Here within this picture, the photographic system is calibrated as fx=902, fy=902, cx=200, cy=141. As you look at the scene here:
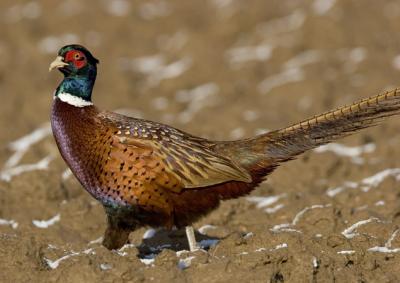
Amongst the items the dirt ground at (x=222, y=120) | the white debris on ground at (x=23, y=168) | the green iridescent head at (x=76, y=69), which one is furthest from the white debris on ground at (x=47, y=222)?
the green iridescent head at (x=76, y=69)

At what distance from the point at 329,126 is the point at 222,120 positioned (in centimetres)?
326

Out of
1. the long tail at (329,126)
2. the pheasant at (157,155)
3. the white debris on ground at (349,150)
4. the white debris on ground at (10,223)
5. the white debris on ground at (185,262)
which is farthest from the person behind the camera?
the white debris on ground at (349,150)

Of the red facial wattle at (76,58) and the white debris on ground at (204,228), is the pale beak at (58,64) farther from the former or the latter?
the white debris on ground at (204,228)

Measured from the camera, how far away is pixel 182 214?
5109 mm

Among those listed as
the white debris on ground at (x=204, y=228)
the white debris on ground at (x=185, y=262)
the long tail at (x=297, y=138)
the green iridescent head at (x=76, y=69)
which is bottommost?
the white debris on ground at (x=185, y=262)

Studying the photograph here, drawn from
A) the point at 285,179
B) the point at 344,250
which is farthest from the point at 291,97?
the point at 344,250

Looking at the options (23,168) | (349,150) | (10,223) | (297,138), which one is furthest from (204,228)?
(349,150)

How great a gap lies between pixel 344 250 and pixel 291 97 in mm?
4670

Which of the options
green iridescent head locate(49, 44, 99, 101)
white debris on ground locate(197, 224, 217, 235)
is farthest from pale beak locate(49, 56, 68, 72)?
white debris on ground locate(197, 224, 217, 235)

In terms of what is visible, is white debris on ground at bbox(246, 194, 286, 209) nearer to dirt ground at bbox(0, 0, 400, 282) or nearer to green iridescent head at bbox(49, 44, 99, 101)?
dirt ground at bbox(0, 0, 400, 282)

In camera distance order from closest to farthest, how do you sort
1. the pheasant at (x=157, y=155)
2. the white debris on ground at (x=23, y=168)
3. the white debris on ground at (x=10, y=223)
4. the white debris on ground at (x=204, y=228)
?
the pheasant at (x=157, y=155) < the white debris on ground at (x=204, y=228) < the white debris on ground at (x=10, y=223) < the white debris on ground at (x=23, y=168)

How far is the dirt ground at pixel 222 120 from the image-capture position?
4566 millimetres

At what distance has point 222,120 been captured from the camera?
8.48m

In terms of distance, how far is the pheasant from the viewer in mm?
5004
